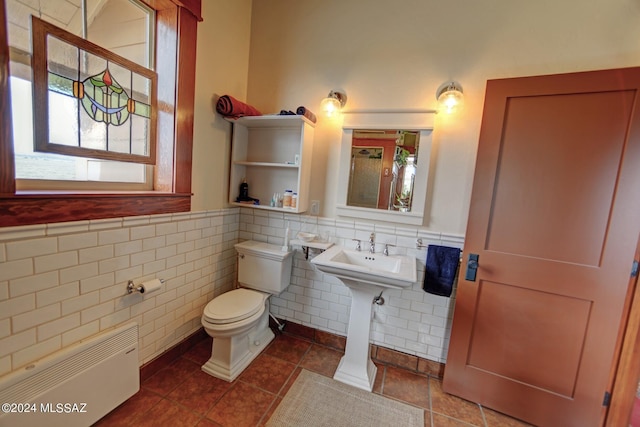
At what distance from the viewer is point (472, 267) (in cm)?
166

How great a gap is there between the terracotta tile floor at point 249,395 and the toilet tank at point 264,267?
0.55 metres

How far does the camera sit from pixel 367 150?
1.98 meters

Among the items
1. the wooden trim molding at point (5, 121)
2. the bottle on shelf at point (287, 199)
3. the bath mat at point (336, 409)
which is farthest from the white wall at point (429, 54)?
the wooden trim molding at point (5, 121)

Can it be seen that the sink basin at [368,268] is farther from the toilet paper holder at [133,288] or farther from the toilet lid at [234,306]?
the toilet paper holder at [133,288]

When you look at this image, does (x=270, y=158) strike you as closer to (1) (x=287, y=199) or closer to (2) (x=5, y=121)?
(1) (x=287, y=199)

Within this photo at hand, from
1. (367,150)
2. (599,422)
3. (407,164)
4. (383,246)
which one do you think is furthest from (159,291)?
(599,422)

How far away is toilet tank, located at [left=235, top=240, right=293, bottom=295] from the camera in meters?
2.08

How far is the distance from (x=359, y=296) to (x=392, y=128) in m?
1.25

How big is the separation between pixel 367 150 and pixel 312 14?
1.20 metres

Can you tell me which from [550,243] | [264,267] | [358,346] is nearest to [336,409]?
[358,346]

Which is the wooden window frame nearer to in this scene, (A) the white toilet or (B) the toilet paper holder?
(B) the toilet paper holder

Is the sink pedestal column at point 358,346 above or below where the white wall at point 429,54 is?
below

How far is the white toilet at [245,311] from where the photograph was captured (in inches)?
67.9

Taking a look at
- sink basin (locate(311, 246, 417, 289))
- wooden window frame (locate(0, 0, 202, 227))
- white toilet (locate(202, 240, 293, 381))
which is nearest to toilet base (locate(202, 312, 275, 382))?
white toilet (locate(202, 240, 293, 381))
